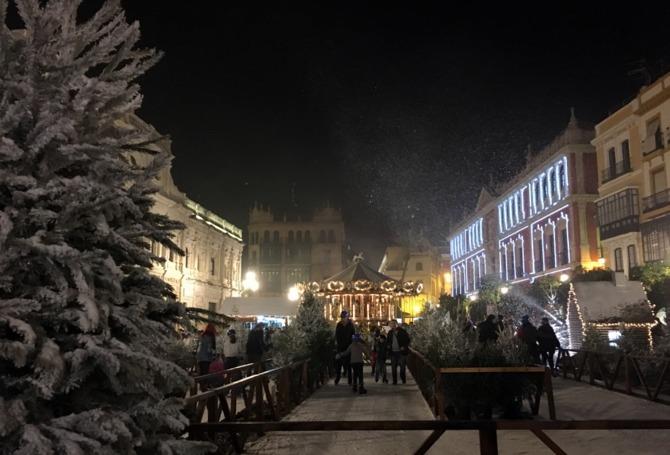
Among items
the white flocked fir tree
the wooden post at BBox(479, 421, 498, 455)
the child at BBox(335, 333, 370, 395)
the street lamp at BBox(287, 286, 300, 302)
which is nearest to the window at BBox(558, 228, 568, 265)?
the street lamp at BBox(287, 286, 300, 302)

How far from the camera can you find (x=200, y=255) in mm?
45875

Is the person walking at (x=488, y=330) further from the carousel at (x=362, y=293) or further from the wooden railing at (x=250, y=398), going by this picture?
the carousel at (x=362, y=293)

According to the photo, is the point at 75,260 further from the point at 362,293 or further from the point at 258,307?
the point at 258,307

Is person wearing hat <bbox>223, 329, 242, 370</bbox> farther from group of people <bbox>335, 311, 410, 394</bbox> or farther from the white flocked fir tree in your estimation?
the white flocked fir tree

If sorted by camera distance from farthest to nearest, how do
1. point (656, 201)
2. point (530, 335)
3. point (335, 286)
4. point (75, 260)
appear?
point (656, 201) < point (335, 286) < point (530, 335) < point (75, 260)

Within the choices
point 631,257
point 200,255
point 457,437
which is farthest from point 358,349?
point 200,255

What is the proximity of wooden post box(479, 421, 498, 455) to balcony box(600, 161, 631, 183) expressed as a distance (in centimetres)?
3302

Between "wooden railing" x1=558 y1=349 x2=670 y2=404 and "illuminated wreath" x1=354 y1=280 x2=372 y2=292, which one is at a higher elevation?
"illuminated wreath" x1=354 y1=280 x2=372 y2=292

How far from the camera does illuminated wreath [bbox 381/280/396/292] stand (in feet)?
81.6

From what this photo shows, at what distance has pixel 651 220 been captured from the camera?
100ft

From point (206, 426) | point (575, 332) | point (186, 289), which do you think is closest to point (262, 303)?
point (186, 289)

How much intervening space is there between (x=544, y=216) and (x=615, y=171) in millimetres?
9844

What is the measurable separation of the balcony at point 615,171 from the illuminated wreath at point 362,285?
1815 centimetres

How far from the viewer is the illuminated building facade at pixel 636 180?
1187 inches
